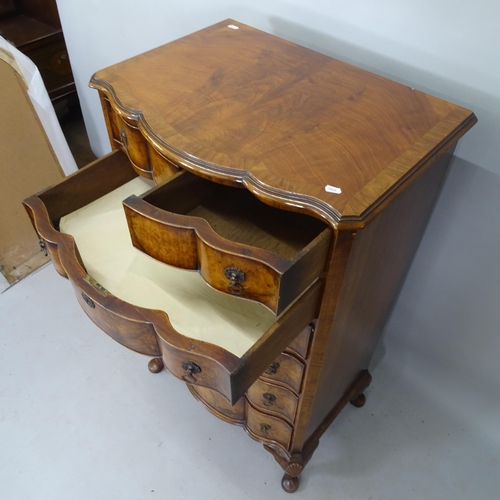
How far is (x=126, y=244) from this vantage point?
0.82 m

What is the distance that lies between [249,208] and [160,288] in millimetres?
197

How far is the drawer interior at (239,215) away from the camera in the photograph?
697mm

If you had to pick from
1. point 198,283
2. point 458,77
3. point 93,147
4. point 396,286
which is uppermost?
point 458,77

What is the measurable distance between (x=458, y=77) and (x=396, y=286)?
0.42 meters

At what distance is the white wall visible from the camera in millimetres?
756

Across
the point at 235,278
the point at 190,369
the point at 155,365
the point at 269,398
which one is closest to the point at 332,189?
the point at 235,278

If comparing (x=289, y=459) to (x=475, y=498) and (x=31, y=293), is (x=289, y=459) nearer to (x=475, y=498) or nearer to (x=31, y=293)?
(x=475, y=498)

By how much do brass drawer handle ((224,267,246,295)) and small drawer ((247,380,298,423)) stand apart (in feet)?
1.19

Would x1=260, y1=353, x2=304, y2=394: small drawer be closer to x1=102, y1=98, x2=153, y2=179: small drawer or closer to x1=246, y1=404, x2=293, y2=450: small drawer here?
x1=246, y1=404, x2=293, y2=450: small drawer

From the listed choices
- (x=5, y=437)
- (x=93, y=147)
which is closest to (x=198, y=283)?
(x=5, y=437)

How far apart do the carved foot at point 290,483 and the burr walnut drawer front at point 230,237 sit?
0.67 meters

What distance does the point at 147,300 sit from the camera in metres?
0.73

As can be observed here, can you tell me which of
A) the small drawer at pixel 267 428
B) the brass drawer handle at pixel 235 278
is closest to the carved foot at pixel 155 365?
the small drawer at pixel 267 428

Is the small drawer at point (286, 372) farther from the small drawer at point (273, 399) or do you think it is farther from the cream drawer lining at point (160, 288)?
the cream drawer lining at point (160, 288)
